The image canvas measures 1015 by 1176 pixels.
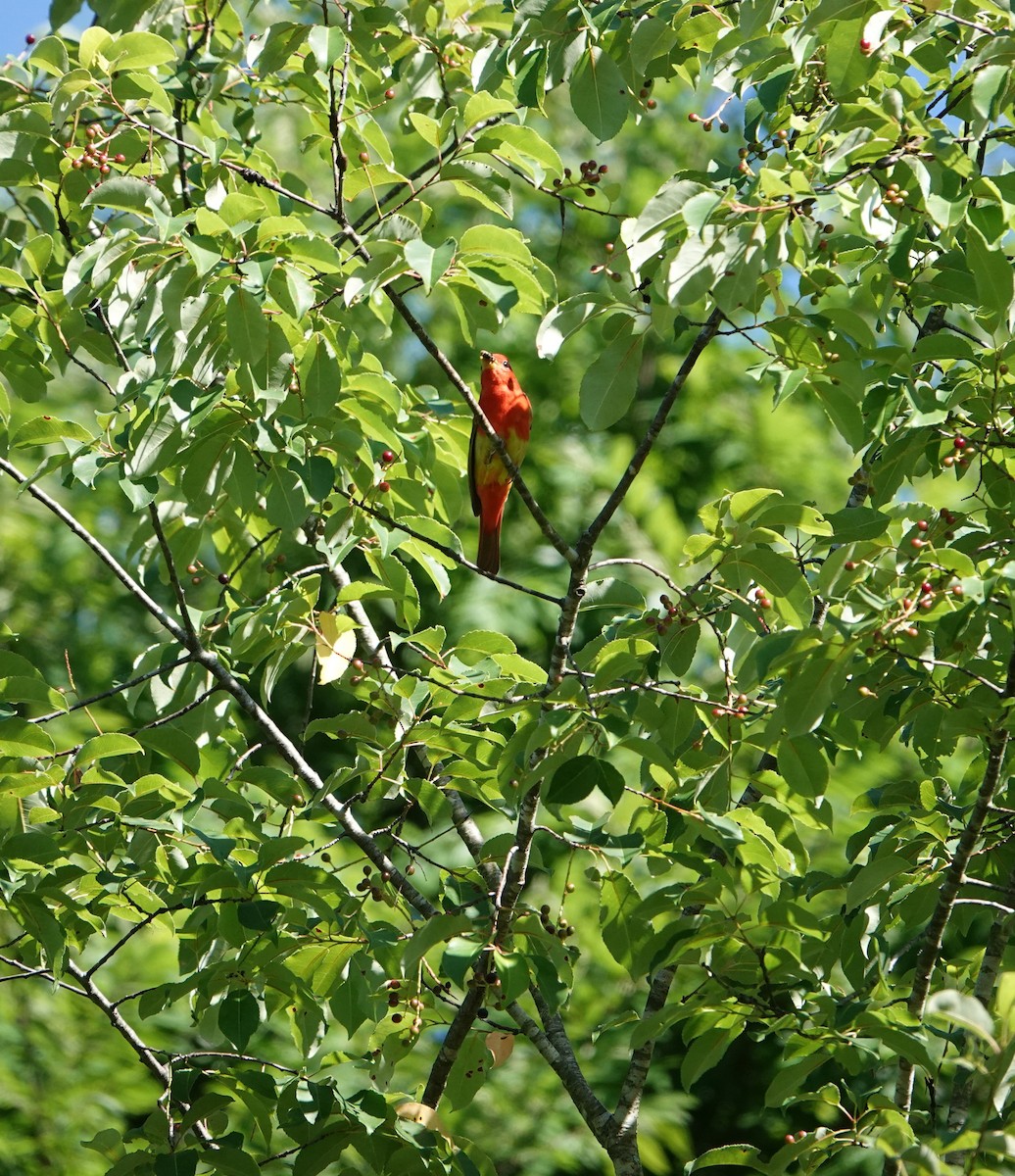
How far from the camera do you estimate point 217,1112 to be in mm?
2705

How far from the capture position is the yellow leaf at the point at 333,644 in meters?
2.53

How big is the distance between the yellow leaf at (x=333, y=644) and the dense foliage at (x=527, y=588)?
12mm

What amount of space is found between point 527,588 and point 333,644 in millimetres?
425

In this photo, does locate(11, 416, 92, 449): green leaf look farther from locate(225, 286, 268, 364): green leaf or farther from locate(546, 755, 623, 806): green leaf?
locate(546, 755, 623, 806): green leaf

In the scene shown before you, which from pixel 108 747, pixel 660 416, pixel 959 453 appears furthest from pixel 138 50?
pixel 959 453

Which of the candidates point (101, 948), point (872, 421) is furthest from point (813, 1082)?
point (872, 421)

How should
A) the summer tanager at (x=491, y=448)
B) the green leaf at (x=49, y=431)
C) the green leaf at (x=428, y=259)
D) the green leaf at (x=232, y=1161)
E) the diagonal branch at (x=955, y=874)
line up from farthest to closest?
Result: the summer tanager at (x=491, y=448) < the green leaf at (x=49, y=431) < the green leaf at (x=232, y=1161) < the diagonal branch at (x=955, y=874) < the green leaf at (x=428, y=259)

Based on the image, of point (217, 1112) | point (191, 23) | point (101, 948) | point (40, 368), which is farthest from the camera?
point (101, 948)

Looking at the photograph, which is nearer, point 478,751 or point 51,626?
point 478,751

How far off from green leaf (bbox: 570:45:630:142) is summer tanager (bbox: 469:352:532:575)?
2.23 metres

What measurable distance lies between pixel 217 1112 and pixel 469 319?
5.42ft

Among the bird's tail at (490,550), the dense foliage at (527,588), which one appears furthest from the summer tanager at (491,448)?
the dense foliage at (527,588)

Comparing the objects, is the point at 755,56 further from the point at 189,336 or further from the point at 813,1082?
the point at 813,1082

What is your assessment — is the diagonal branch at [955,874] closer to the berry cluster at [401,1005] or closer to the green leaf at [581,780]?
the green leaf at [581,780]
